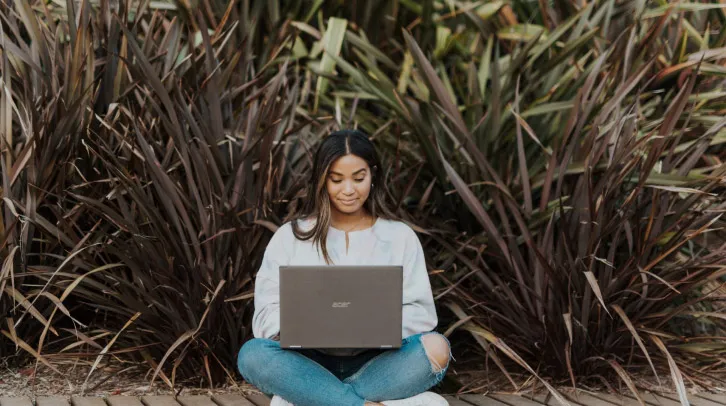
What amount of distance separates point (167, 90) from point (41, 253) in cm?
76

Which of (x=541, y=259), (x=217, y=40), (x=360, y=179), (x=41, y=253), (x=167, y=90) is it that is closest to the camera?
(x=360, y=179)

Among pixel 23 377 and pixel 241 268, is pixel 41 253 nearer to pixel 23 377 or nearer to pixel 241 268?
pixel 23 377

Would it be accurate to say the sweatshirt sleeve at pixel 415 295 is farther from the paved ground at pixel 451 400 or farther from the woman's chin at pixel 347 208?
the paved ground at pixel 451 400

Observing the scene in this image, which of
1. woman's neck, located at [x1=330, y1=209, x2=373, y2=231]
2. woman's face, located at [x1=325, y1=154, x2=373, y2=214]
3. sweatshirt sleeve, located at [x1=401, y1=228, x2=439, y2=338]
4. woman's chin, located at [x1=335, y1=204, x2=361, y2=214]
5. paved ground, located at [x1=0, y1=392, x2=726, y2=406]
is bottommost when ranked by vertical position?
paved ground, located at [x1=0, y1=392, x2=726, y2=406]

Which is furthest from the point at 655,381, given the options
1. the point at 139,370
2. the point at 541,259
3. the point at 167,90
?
the point at 167,90

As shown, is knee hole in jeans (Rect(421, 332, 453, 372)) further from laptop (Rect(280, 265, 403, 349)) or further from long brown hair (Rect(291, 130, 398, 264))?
long brown hair (Rect(291, 130, 398, 264))

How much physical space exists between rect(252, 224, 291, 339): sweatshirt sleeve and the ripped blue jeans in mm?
43

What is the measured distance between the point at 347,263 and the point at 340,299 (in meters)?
0.30

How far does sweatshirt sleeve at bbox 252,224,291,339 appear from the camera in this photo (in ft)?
9.03

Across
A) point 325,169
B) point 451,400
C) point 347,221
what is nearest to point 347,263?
point 347,221

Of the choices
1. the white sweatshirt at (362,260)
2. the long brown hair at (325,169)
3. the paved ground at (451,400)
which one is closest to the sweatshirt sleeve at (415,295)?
the white sweatshirt at (362,260)

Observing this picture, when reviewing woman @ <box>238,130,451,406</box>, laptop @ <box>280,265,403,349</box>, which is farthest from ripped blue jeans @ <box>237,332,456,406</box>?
laptop @ <box>280,265,403,349</box>

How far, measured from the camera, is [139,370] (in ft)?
11.4

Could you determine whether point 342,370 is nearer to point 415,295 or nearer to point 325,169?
point 415,295
